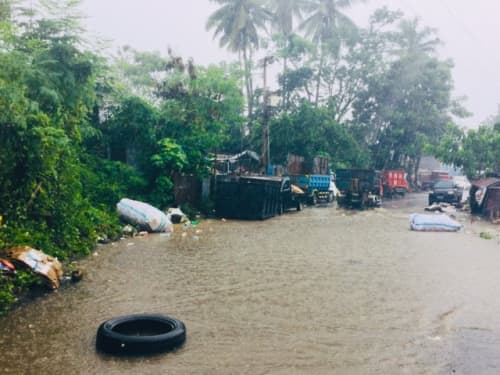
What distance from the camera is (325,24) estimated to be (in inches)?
1491

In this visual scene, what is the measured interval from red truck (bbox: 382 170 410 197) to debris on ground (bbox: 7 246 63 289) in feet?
89.0

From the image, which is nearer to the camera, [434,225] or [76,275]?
[76,275]

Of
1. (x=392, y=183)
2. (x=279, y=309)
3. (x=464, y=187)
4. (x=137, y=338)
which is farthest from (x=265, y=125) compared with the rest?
(x=464, y=187)

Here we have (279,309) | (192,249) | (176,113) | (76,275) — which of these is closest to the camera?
(279,309)

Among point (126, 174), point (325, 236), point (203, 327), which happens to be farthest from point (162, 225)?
point (203, 327)

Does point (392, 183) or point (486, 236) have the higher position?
point (392, 183)

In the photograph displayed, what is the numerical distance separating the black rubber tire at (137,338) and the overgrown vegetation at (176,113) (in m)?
1.70

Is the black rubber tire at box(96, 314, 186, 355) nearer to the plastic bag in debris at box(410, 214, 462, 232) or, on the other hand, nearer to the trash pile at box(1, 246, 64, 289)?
the trash pile at box(1, 246, 64, 289)

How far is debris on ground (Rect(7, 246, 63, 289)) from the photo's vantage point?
6.65m

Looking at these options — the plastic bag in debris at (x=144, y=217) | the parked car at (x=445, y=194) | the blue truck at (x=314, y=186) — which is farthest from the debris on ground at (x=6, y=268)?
the parked car at (x=445, y=194)

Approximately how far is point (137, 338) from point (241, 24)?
103ft

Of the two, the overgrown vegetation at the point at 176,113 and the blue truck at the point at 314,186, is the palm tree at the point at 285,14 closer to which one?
the overgrown vegetation at the point at 176,113

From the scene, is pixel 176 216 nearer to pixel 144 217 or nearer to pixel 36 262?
pixel 144 217

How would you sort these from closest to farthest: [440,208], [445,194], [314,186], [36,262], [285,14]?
1. [36,262]
2. [440,208]
3. [314,186]
4. [445,194]
5. [285,14]
